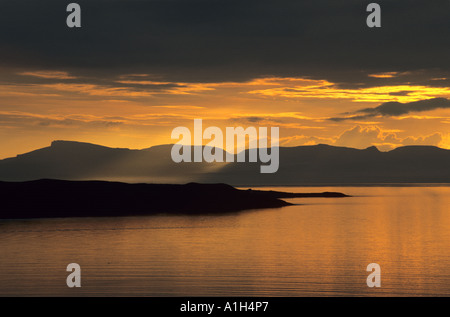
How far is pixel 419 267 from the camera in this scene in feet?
171

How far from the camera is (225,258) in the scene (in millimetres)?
56812

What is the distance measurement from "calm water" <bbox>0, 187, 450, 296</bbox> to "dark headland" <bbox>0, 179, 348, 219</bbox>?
2118 centimetres

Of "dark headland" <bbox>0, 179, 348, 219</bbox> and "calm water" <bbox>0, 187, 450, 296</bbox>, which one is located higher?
"dark headland" <bbox>0, 179, 348, 219</bbox>

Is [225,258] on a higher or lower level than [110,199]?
lower

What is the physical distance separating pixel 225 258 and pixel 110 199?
7734 cm

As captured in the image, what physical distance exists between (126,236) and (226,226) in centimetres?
1947

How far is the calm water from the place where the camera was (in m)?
42.6

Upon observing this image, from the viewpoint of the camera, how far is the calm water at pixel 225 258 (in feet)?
140

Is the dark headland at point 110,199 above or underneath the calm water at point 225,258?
above

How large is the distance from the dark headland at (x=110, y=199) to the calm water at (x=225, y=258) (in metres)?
21.2

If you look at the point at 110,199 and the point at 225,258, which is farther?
the point at 110,199

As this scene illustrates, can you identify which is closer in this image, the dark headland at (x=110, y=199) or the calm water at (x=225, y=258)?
the calm water at (x=225, y=258)

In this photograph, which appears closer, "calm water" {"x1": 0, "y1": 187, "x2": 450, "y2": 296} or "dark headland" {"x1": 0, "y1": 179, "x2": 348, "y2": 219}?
"calm water" {"x1": 0, "y1": 187, "x2": 450, "y2": 296}
